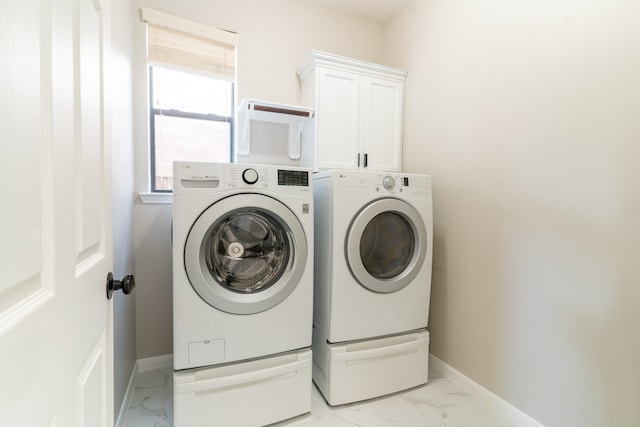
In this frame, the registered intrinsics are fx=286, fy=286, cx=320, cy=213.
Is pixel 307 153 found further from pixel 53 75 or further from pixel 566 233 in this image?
pixel 53 75

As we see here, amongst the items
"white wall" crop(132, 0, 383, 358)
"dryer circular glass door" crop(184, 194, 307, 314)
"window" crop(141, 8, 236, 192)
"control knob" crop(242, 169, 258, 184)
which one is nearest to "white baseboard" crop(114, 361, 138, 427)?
"white wall" crop(132, 0, 383, 358)

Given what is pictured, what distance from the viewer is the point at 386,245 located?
1721 millimetres

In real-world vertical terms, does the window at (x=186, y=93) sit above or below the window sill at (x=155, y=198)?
above

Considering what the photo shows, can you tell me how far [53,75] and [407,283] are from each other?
164cm

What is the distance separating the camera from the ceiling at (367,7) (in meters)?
2.26

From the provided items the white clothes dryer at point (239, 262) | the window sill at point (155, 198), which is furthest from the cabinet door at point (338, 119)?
the window sill at point (155, 198)

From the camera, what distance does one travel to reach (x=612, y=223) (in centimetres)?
114

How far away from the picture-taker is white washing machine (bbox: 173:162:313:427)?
1242 millimetres

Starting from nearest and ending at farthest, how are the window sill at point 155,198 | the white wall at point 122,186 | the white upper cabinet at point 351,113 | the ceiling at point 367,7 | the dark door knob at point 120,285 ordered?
the dark door knob at point 120,285
the white wall at point 122,186
the window sill at point 155,198
the white upper cabinet at point 351,113
the ceiling at point 367,7

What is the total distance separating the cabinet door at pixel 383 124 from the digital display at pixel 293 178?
856 millimetres

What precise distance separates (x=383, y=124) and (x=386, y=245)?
39.4 inches

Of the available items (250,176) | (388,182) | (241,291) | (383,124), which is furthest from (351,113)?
(241,291)

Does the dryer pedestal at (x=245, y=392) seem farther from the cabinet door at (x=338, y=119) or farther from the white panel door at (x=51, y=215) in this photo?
the cabinet door at (x=338, y=119)

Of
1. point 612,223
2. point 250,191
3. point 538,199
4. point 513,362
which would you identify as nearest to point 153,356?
point 250,191
